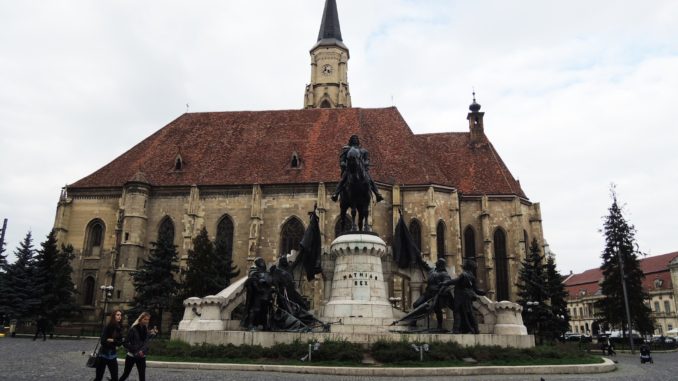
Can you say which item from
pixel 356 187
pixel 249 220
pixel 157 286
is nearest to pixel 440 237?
pixel 249 220

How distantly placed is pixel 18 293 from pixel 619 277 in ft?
112

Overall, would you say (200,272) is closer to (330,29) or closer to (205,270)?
(205,270)

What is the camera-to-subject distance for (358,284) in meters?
14.4

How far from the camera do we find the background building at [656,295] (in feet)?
167

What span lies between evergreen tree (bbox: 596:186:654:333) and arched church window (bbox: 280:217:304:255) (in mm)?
18365

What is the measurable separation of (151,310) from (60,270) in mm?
7259

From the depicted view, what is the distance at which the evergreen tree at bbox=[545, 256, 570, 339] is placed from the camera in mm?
26266

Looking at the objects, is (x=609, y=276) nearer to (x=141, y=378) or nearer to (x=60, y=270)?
(x=141, y=378)

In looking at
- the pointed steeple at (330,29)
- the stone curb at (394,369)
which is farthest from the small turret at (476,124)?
the stone curb at (394,369)

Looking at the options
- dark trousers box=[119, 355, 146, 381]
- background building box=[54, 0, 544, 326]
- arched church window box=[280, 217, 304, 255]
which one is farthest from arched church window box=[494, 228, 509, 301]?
dark trousers box=[119, 355, 146, 381]

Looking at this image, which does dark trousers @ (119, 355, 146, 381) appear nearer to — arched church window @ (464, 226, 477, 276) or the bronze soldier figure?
the bronze soldier figure

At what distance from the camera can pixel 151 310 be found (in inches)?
1023

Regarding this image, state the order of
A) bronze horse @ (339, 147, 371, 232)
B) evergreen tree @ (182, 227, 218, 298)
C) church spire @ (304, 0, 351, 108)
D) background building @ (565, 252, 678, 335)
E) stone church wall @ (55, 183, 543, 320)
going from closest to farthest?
bronze horse @ (339, 147, 371, 232)
evergreen tree @ (182, 227, 218, 298)
stone church wall @ (55, 183, 543, 320)
church spire @ (304, 0, 351, 108)
background building @ (565, 252, 678, 335)

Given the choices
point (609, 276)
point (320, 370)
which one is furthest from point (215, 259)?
point (609, 276)
